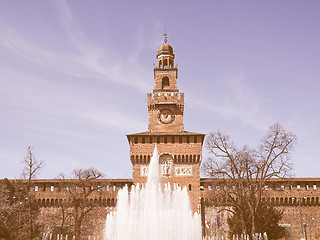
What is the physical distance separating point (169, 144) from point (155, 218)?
1223 cm

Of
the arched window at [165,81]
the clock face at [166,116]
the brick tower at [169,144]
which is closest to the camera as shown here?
the brick tower at [169,144]

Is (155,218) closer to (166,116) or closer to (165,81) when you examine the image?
(166,116)

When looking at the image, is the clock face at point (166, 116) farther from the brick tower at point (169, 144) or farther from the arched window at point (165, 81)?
the arched window at point (165, 81)

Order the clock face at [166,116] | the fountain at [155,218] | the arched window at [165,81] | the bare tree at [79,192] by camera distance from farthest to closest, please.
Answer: the arched window at [165,81], the clock face at [166,116], the bare tree at [79,192], the fountain at [155,218]

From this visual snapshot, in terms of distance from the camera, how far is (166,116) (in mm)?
44625

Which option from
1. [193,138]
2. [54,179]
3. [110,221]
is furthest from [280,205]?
[54,179]

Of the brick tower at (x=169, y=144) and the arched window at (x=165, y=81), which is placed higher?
the arched window at (x=165, y=81)

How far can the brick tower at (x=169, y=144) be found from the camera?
40.7m

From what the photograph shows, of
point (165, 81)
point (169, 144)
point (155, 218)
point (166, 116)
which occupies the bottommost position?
point (155, 218)

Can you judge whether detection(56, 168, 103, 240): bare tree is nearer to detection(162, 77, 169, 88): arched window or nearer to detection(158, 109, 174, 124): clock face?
detection(158, 109, 174, 124): clock face

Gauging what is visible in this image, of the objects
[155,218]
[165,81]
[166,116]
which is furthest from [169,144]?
[155,218]

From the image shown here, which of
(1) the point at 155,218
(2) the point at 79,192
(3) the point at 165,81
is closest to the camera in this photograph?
(1) the point at 155,218

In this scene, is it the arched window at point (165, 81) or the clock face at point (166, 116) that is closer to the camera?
the clock face at point (166, 116)

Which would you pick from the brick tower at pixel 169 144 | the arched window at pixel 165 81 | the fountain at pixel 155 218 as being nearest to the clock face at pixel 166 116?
the brick tower at pixel 169 144
